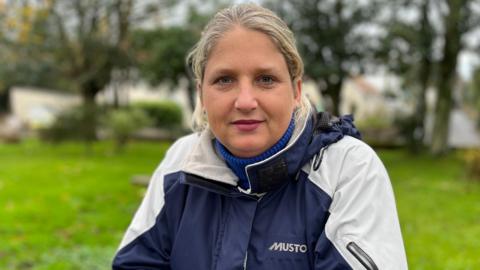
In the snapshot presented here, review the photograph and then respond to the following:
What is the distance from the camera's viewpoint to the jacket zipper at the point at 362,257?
157 centimetres

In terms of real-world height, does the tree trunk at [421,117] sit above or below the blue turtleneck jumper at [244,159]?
below

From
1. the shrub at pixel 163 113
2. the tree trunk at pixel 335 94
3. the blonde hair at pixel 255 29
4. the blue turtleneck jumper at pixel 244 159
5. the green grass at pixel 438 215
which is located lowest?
the shrub at pixel 163 113

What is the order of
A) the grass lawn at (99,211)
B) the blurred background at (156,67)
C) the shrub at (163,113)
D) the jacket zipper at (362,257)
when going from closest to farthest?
the jacket zipper at (362,257), the grass lawn at (99,211), the blurred background at (156,67), the shrub at (163,113)

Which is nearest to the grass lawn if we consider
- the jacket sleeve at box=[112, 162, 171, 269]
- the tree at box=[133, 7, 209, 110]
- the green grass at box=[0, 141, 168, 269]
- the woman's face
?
the green grass at box=[0, 141, 168, 269]

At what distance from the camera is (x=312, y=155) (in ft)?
5.88

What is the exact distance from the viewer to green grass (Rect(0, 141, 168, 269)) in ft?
17.3

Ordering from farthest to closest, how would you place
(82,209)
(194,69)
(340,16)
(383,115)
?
(383,115)
(340,16)
(82,209)
(194,69)

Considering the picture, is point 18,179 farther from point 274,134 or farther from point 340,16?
point 340,16

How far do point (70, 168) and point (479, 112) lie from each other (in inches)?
1140

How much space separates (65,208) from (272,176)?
6626 millimetres

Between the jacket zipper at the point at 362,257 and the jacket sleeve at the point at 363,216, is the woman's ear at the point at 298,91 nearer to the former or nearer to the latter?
the jacket sleeve at the point at 363,216

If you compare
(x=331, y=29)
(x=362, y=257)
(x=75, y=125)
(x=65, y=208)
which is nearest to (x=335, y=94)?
(x=331, y=29)

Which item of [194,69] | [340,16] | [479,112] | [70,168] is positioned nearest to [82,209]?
[70,168]

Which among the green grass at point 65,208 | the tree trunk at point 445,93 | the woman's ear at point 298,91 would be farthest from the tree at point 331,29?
the woman's ear at point 298,91
